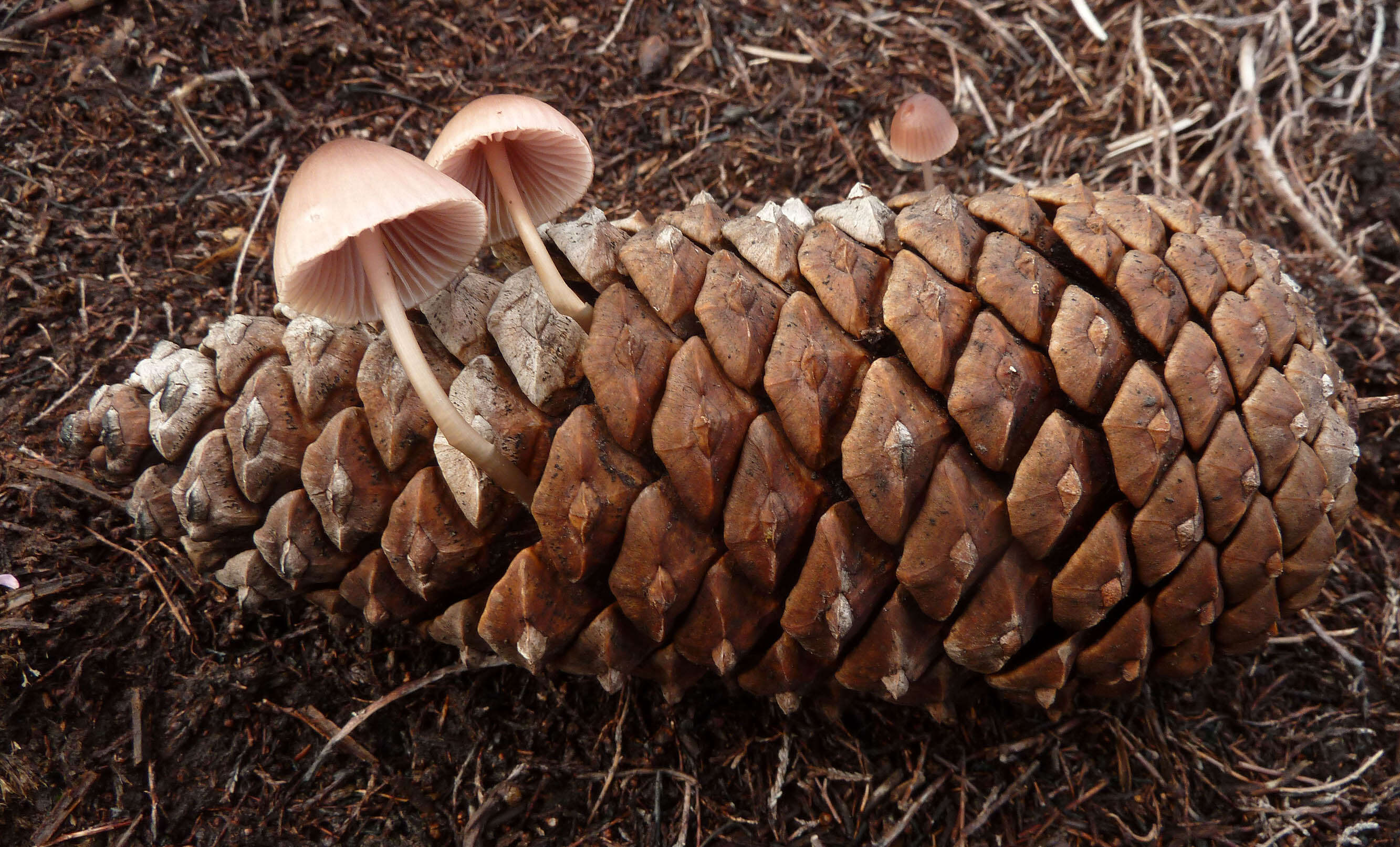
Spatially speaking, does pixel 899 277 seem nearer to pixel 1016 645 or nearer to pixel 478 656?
pixel 1016 645

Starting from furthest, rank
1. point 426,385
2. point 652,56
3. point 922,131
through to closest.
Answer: point 652,56 → point 922,131 → point 426,385

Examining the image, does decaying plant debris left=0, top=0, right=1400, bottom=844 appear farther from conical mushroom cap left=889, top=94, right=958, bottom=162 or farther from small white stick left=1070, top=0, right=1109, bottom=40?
conical mushroom cap left=889, top=94, right=958, bottom=162

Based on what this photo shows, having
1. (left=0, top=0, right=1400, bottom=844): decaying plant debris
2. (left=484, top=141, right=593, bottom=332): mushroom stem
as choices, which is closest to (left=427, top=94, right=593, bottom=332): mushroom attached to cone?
(left=484, top=141, right=593, bottom=332): mushroom stem

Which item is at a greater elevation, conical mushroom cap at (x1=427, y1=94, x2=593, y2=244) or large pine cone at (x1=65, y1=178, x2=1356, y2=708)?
conical mushroom cap at (x1=427, y1=94, x2=593, y2=244)

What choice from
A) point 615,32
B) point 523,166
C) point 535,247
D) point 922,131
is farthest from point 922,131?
point 535,247

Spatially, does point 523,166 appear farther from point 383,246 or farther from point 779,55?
point 779,55

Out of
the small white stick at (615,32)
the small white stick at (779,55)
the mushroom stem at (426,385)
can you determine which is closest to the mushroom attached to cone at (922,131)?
the small white stick at (779,55)

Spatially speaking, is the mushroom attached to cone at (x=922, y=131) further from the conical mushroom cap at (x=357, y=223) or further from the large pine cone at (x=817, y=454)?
the conical mushroom cap at (x=357, y=223)
